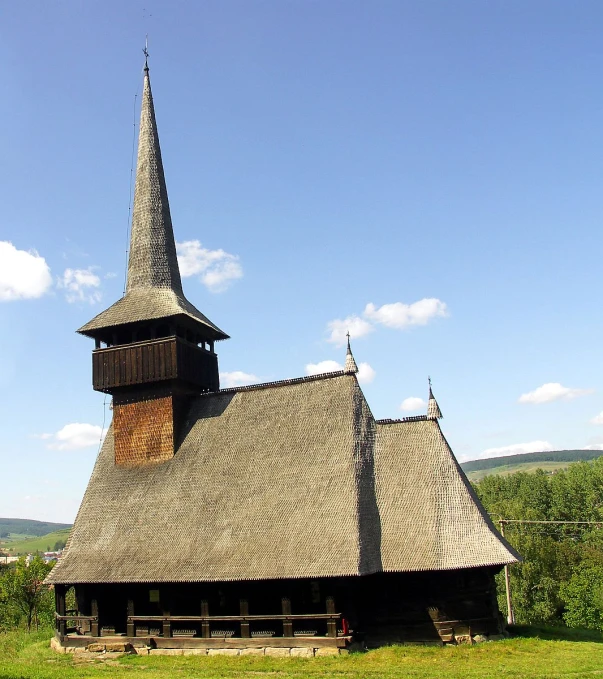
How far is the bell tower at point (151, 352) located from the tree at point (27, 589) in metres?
19.3

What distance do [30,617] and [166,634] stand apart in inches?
951

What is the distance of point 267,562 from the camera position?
2002 centimetres

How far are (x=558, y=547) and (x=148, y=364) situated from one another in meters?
40.1

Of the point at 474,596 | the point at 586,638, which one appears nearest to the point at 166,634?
the point at 474,596

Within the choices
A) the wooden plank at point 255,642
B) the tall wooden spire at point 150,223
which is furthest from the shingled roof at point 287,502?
the tall wooden spire at point 150,223

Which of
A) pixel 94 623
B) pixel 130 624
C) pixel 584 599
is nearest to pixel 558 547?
pixel 584 599

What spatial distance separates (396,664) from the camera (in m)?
17.1

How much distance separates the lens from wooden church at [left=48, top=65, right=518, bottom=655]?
19547 millimetres

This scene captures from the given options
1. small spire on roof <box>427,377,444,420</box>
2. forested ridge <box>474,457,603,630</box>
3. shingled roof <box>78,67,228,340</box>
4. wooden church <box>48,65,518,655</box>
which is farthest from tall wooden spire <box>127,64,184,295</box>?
forested ridge <box>474,457,603,630</box>

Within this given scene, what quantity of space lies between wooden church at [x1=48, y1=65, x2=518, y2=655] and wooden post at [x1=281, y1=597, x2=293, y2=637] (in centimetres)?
5

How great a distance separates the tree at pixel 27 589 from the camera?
40.1m

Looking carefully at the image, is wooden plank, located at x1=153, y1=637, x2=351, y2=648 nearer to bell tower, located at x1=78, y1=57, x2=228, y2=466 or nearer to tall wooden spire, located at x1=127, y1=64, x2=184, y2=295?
bell tower, located at x1=78, y1=57, x2=228, y2=466

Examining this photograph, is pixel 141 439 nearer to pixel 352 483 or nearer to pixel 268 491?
pixel 268 491

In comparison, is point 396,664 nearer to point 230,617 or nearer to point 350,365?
point 230,617
